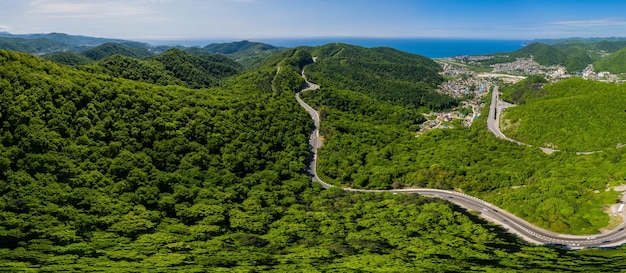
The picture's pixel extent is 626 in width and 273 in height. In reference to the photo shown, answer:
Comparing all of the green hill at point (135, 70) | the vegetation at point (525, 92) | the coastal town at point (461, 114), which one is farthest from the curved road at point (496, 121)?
the green hill at point (135, 70)

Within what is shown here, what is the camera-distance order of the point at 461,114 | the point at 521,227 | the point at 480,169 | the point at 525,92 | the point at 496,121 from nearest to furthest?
the point at 521,227
the point at 480,169
the point at 496,121
the point at 461,114
the point at 525,92

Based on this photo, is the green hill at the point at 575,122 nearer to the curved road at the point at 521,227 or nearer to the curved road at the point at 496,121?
the curved road at the point at 496,121

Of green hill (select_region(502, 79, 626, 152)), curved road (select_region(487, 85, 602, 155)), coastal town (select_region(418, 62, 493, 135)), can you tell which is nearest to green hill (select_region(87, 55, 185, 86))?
coastal town (select_region(418, 62, 493, 135))

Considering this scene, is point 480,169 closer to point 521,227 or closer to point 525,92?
point 521,227

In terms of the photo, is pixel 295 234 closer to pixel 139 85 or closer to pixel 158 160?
pixel 158 160

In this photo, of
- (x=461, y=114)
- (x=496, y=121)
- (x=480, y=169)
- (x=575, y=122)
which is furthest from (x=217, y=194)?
(x=461, y=114)

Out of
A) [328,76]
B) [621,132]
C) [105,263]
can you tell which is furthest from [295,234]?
[328,76]
